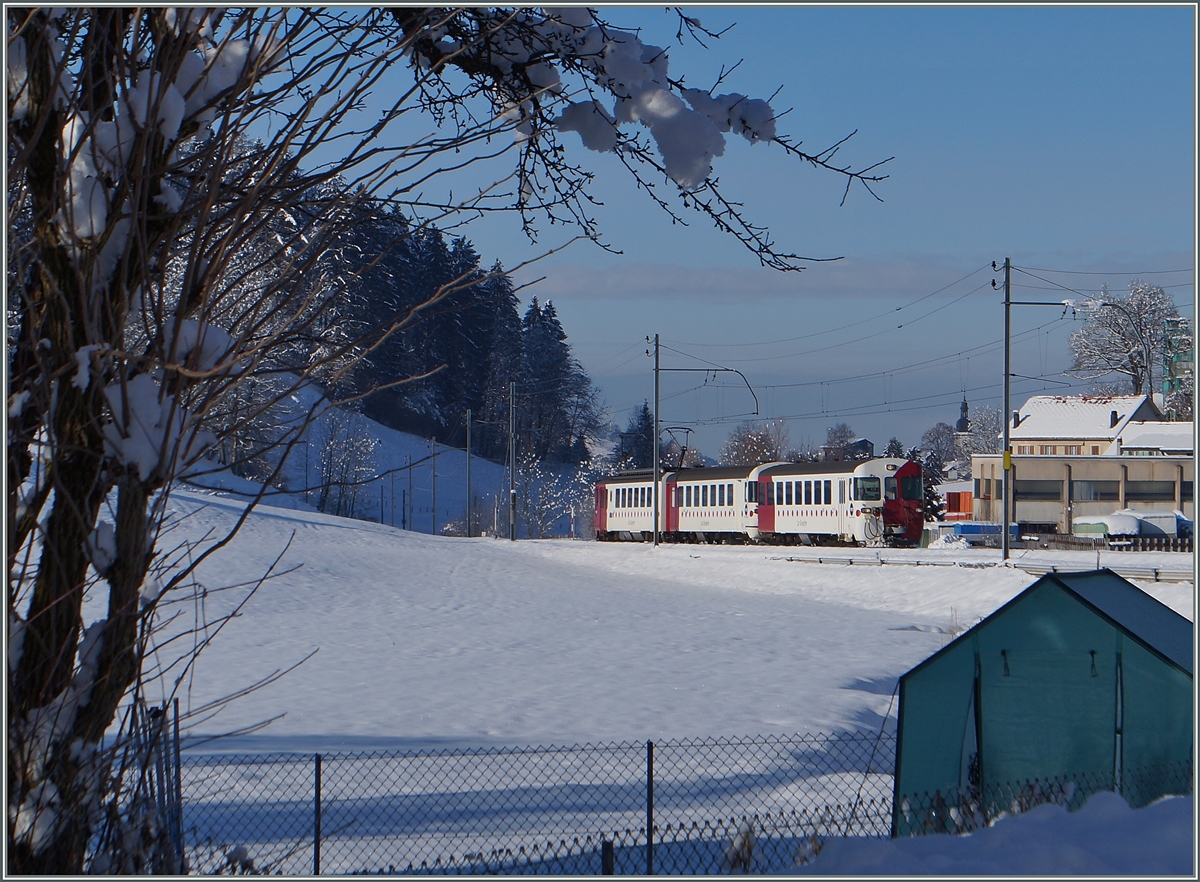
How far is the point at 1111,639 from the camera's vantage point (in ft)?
25.2

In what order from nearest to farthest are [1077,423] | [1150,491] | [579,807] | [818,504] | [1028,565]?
[579,807] → [1028,565] → [818,504] → [1150,491] → [1077,423]

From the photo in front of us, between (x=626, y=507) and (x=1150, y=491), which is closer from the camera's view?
(x=626, y=507)

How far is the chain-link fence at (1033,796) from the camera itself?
7.45 meters

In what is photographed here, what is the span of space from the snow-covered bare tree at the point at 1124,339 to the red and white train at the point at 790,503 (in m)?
37.9

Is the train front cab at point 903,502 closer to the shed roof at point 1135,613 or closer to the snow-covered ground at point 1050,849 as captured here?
the shed roof at point 1135,613

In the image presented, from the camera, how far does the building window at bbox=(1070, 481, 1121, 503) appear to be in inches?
2259

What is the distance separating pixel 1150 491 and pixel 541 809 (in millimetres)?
56479

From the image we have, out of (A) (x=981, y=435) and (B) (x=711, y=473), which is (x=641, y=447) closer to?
(A) (x=981, y=435)

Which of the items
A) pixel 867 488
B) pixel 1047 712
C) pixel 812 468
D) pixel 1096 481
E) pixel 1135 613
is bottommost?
pixel 1047 712

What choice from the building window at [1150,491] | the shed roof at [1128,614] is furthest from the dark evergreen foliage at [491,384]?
the shed roof at [1128,614]

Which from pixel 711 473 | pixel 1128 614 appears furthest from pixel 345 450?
pixel 1128 614

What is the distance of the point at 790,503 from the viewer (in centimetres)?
3900

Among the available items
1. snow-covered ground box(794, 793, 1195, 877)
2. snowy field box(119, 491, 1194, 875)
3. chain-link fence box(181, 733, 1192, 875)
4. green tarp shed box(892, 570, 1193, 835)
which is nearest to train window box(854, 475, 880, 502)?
snowy field box(119, 491, 1194, 875)

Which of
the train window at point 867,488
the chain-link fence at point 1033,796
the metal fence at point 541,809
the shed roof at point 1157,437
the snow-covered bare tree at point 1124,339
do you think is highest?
the snow-covered bare tree at point 1124,339
